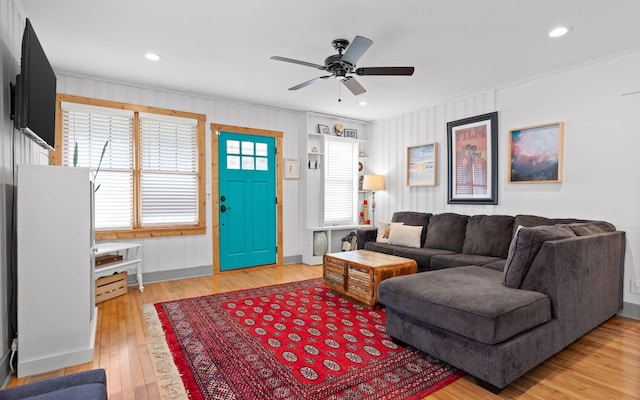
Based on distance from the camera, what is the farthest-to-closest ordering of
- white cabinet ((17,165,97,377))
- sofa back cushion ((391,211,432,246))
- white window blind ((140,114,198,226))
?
sofa back cushion ((391,211,432,246))
white window blind ((140,114,198,226))
white cabinet ((17,165,97,377))

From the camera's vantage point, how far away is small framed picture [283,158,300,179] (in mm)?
5510

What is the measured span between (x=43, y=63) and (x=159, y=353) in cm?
228

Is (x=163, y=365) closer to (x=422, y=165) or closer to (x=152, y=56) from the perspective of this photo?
(x=152, y=56)

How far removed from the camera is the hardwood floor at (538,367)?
193 cm

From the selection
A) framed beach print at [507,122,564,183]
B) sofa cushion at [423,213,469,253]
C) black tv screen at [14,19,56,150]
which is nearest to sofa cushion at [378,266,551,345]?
sofa cushion at [423,213,469,253]

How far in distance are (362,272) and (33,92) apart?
3.03m

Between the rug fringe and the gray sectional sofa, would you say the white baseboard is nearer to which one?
the gray sectional sofa

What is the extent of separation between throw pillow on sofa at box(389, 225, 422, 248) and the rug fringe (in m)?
3.11

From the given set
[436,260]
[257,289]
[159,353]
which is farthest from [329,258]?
[159,353]

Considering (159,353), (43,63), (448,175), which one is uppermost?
(43,63)

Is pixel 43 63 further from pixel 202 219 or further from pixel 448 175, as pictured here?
pixel 448 175

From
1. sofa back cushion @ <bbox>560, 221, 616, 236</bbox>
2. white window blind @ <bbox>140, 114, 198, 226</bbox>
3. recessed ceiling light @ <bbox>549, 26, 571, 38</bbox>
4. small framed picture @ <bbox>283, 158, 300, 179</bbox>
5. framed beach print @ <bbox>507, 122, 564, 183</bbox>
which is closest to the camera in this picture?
sofa back cushion @ <bbox>560, 221, 616, 236</bbox>

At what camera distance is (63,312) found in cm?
224

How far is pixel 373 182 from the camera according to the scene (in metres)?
5.80
